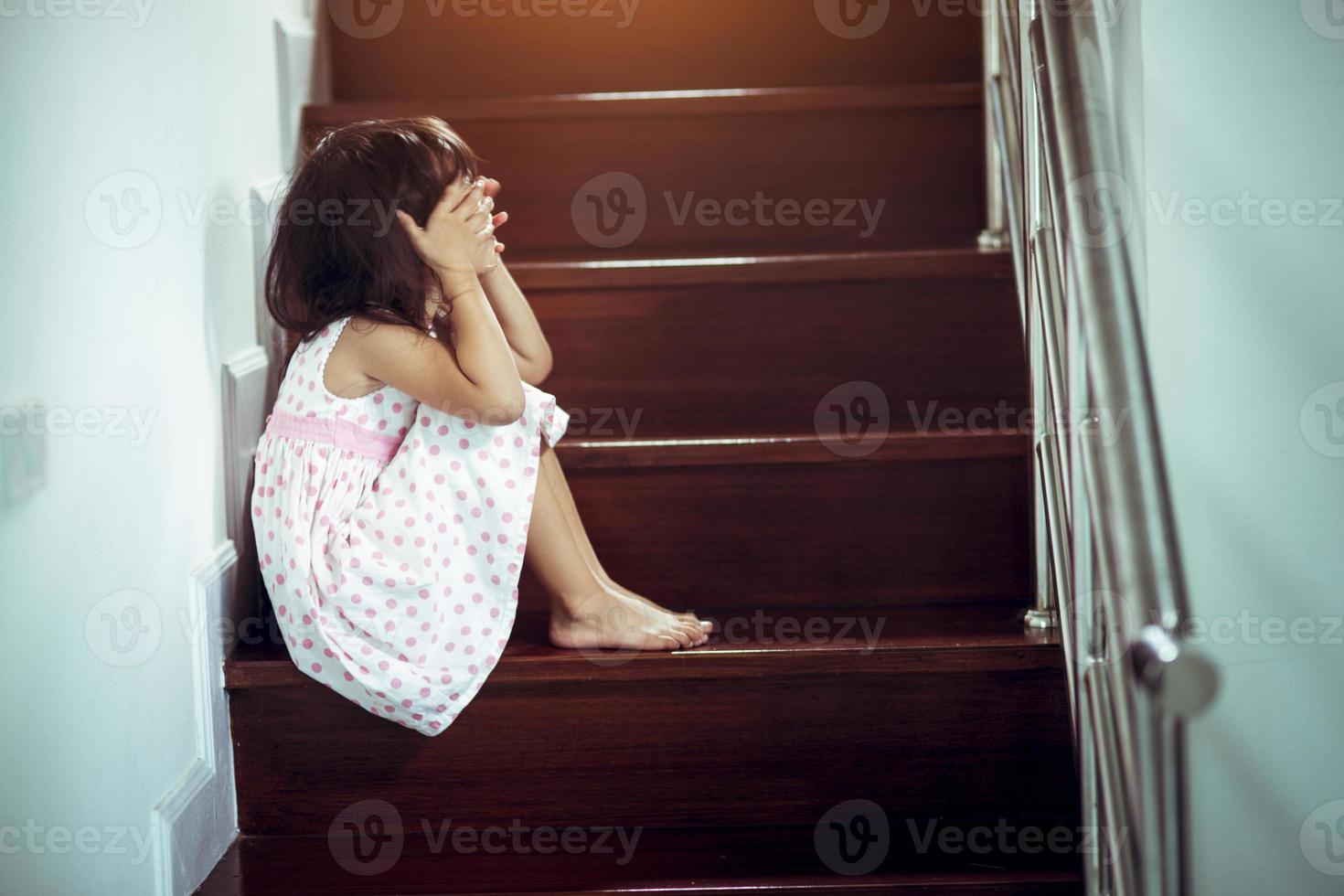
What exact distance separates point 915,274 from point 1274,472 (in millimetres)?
572

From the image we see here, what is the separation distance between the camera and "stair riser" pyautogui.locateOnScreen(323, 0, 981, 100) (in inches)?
93.4

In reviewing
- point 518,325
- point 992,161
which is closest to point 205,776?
point 518,325

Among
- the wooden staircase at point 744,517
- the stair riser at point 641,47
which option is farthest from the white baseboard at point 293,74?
the stair riser at point 641,47

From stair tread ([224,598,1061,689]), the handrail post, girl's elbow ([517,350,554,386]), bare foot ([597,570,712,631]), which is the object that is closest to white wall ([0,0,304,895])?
stair tread ([224,598,1061,689])

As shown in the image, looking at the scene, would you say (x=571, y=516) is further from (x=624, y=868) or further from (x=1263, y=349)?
(x=1263, y=349)

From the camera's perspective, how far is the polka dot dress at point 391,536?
4.79 feet

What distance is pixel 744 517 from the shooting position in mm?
1728

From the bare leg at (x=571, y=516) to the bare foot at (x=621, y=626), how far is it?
2 centimetres

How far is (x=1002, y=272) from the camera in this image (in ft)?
6.11

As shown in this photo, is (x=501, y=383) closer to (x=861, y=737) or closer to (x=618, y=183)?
(x=861, y=737)

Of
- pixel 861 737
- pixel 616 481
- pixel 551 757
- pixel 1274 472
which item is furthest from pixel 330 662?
pixel 1274 472

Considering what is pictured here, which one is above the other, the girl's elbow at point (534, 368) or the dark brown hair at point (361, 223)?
the dark brown hair at point (361, 223)

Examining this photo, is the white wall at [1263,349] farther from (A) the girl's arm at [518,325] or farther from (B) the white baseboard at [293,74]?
(B) the white baseboard at [293,74]

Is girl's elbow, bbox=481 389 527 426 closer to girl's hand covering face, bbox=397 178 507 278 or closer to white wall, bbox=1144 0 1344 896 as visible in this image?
girl's hand covering face, bbox=397 178 507 278
